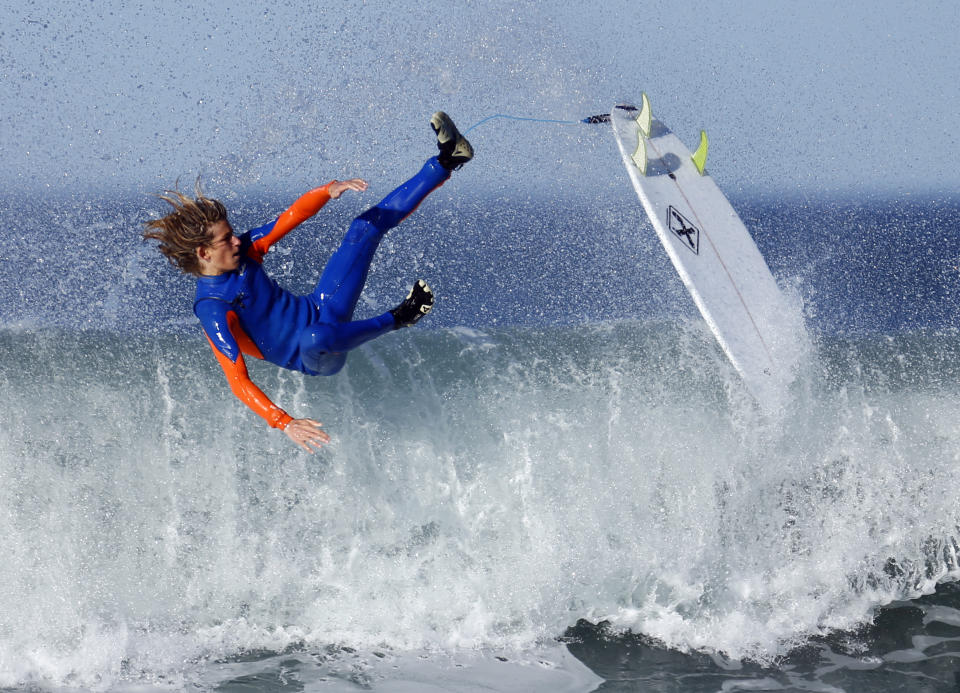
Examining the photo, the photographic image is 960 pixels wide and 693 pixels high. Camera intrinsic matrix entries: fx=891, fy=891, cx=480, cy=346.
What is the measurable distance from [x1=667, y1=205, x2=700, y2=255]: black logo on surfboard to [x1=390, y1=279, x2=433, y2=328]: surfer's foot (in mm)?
2458

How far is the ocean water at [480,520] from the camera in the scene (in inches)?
189

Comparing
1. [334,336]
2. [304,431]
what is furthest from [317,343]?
[304,431]

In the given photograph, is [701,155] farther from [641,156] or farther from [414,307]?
[414,307]

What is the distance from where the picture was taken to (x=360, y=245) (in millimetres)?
4480

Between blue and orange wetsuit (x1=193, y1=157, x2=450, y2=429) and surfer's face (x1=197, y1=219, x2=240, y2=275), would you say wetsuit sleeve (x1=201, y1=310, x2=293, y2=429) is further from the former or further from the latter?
surfer's face (x1=197, y1=219, x2=240, y2=275)

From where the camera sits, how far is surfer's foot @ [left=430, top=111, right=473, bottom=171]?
14.3 feet

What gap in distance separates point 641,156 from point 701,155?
2.18ft

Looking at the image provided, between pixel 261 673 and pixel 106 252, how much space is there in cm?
1141

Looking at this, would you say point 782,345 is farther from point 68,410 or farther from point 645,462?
point 68,410

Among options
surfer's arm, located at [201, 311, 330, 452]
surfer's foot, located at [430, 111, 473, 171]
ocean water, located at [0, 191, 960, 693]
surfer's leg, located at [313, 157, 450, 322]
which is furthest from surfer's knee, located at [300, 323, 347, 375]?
ocean water, located at [0, 191, 960, 693]

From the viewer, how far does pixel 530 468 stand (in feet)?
18.6

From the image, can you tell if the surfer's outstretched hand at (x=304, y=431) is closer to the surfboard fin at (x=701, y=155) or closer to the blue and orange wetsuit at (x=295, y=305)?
the blue and orange wetsuit at (x=295, y=305)

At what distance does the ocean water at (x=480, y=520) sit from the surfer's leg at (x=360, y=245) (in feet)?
5.08

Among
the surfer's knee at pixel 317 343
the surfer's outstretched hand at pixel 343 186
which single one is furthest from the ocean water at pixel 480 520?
the surfer's outstretched hand at pixel 343 186
